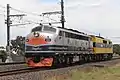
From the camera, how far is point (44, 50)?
79.9 feet

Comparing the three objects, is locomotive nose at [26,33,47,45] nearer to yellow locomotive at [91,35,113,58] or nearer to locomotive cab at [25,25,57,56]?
locomotive cab at [25,25,57,56]

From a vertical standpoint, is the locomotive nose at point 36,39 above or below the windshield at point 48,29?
below

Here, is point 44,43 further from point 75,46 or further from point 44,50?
point 75,46

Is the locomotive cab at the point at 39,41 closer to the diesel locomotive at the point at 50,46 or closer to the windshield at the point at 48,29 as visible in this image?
the diesel locomotive at the point at 50,46

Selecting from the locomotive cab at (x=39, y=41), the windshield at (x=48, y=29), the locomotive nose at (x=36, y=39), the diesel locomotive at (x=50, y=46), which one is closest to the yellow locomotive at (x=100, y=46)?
the diesel locomotive at (x=50, y=46)

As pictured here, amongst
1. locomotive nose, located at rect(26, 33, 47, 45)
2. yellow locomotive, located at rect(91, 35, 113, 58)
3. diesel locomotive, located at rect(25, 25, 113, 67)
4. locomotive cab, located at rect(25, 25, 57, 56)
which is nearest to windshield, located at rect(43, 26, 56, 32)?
diesel locomotive, located at rect(25, 25, 113, 67)

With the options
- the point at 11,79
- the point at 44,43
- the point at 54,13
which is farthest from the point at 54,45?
the point at 54,13

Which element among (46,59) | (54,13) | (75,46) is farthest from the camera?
(54,13)

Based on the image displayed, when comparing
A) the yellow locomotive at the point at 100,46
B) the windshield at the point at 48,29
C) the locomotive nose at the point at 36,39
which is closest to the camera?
the locomotive nose at the point at 36,39

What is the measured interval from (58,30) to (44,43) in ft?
6.73

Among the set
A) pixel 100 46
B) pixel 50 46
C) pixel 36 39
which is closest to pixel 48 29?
pixel 36 39

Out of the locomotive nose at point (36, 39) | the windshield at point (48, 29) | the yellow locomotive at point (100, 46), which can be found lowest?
the yellow locomotive at point (100, 46)

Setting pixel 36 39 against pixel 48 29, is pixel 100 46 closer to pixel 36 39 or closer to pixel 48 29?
pixel 48 29

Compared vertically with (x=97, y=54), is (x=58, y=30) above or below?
above
